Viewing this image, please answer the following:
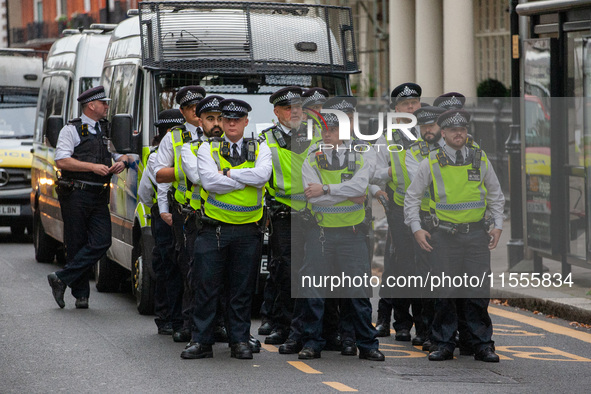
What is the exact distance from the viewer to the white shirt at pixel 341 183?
8266 mm

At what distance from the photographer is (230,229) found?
8.30m

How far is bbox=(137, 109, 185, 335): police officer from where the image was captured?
9.41 meters

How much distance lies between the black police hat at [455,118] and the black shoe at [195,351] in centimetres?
232

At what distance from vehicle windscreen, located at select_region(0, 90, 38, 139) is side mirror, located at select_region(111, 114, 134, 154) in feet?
30.9

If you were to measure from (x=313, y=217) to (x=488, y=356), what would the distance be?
61.4 inches

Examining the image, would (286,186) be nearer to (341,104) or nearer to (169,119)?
(341,104)

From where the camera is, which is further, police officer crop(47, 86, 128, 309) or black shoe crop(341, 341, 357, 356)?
police officer crop(47, 86, 128, 309)

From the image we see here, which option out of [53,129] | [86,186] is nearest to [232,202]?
[86,186]

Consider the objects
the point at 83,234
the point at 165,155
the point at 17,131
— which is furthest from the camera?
the point at 17,131

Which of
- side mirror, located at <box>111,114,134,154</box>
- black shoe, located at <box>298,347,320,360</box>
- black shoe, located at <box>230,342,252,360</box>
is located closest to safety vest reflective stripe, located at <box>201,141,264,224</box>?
black shoe, located at <box>230,342,252,360</box>

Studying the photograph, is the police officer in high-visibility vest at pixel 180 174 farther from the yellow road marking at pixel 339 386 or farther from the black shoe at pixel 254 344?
the yellow road marking at pixel 339 386

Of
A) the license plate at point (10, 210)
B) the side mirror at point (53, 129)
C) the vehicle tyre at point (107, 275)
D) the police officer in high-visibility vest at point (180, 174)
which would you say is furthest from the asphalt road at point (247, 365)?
the license plate at point (10, 210)

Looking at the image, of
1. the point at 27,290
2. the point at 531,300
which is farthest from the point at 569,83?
the point at 27,290

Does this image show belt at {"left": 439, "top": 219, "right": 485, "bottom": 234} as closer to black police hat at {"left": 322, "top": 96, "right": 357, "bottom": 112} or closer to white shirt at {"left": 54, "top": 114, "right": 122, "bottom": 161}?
black police hat at {"left": 322, "top": 96, "right": 357, "bottom": 112}
